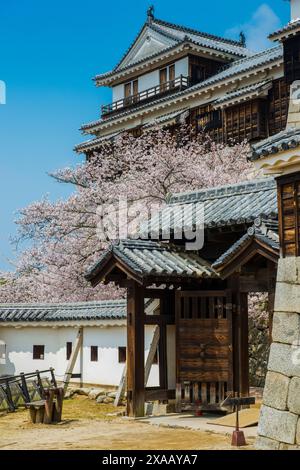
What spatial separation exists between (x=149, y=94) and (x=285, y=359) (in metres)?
36.1

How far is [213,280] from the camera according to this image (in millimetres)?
15398

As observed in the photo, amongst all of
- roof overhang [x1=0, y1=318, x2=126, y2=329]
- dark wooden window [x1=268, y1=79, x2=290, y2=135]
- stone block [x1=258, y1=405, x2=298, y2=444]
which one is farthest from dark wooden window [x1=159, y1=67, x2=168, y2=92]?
stone block [x1=258, y1=405, x2=298, y2=444]

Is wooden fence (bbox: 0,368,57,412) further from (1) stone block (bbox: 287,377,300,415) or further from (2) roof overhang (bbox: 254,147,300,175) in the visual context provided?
(2) roof overhang (bbox: 254,147,300,175)

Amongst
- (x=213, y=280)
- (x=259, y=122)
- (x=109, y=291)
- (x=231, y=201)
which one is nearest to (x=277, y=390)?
(x=213, y=280)

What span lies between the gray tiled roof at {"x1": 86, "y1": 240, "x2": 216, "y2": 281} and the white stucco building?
139 inches

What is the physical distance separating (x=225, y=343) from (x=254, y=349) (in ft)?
18.0

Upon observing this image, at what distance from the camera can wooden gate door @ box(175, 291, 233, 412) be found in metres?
14.2

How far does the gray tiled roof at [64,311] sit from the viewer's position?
19766mm

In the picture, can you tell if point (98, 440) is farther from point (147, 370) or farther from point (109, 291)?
point (109, 291)

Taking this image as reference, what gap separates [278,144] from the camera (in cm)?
976

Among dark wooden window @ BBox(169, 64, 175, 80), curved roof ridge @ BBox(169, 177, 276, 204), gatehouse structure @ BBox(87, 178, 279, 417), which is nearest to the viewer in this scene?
gatehouse structure @ BBox(87, 178, 279, 417)

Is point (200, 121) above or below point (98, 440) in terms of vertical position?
above

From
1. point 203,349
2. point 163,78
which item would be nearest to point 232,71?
point 163,78

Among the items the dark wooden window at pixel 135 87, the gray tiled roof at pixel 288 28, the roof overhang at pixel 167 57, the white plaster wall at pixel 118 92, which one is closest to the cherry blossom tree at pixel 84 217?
the gray tiled roof at pixel 288 28
